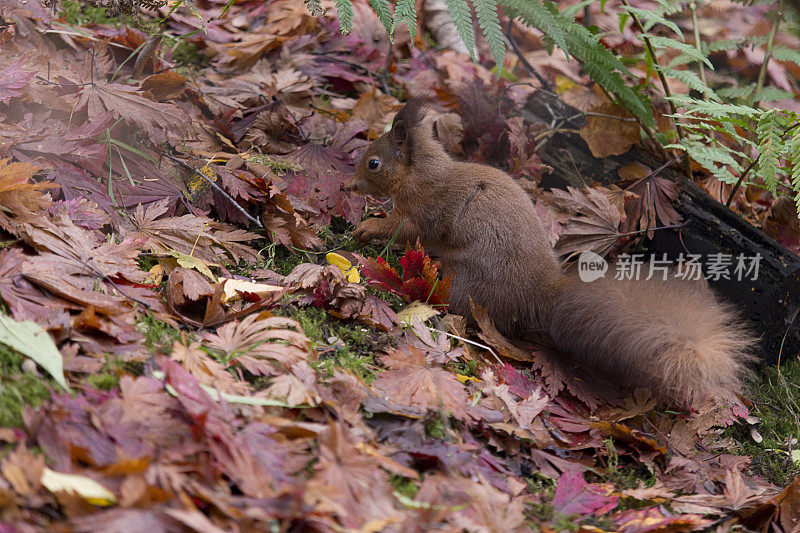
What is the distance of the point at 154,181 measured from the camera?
2842mm

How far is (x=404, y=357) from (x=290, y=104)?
6.89 feet

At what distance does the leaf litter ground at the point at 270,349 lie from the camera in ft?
4.90

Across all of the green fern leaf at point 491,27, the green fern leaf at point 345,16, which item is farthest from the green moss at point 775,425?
the green fern leaf at point 345,16

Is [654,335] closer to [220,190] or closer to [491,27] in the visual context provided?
[491,27]

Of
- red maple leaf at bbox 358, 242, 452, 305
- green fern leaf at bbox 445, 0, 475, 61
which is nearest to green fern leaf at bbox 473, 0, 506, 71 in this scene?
green fern leaf at bbox 445, 0, 475, 61

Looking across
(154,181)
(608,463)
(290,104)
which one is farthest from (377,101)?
(608,463)

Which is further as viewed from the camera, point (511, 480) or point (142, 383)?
point (511, 480)

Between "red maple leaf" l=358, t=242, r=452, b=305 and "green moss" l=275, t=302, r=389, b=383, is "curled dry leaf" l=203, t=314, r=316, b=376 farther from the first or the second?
"red maple leaf" l=358, t=242, r=452, b=305

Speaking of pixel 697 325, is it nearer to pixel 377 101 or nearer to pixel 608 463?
pixel 608 463

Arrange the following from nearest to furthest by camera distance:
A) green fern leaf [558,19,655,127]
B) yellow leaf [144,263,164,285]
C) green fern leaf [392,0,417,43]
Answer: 1. yellow leaf [144,263,164,285]
2. green fern leaf [392,0,417,43]
3. green fern leaf [558,19,655,127]

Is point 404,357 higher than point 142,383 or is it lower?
lower

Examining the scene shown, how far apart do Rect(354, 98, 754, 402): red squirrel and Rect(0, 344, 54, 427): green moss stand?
1771mm

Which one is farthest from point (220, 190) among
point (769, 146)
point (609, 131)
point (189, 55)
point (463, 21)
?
point (769, 146)

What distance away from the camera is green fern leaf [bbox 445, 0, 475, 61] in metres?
2.75
